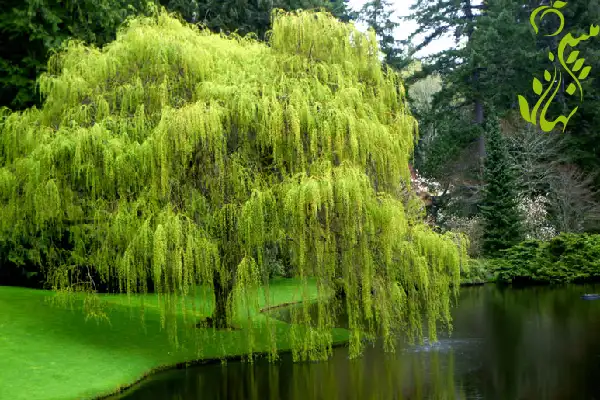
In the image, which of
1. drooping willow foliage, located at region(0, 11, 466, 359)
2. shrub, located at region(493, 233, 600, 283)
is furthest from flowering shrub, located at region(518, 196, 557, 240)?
drooping willow foliage, located at region(0, 11, 466, 359)

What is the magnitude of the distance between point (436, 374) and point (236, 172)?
5.51m

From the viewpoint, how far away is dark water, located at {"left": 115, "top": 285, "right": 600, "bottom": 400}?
1198cm

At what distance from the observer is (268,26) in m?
31.3

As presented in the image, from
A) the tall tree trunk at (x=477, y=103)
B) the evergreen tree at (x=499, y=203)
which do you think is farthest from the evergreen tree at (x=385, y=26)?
the evergreen tree at (x=499, y=203)

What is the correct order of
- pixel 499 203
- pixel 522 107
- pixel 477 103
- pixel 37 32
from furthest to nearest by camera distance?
pixel 477 103, pixel 499 203, pixel 522 107, pixel 37 32

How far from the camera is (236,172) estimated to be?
43.6 ft

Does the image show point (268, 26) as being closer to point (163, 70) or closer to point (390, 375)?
point (163, 70)

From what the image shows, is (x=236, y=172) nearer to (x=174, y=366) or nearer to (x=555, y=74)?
(x=174, y=366)

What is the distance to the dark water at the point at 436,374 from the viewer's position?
11977 millimetres

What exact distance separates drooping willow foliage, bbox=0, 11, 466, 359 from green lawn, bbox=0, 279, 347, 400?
1.00 m

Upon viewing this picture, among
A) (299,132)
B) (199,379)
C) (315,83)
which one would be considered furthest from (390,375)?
(315,83)

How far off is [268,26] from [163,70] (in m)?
17.7

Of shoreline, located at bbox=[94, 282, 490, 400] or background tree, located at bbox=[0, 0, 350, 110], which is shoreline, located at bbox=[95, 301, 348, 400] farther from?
background tree, located at bbox=[0, 0, 350, 110]

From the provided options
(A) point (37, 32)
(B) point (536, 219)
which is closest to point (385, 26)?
(B) point (536, 219)
